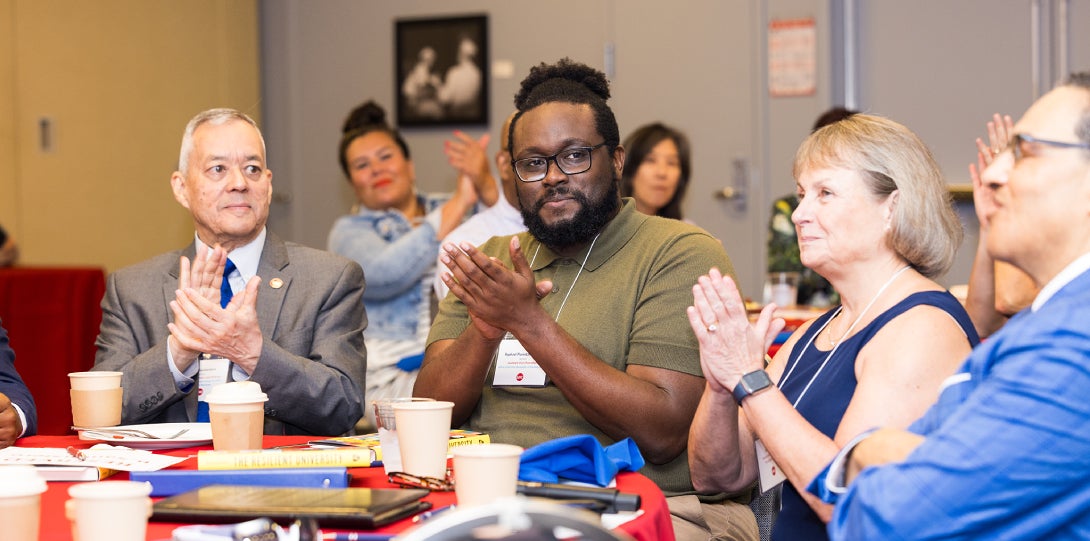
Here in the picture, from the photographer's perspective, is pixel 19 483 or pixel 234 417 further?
pixel 234 417

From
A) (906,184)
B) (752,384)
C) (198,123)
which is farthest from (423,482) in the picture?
(198,123)

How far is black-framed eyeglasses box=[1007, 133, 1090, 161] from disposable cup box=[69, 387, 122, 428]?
169 centimetres

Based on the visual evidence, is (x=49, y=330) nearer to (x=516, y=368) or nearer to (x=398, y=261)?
(x=398, y=261)

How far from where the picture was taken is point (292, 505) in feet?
4.31

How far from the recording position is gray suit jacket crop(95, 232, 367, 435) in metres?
2.42

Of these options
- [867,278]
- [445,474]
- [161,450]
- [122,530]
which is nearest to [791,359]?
[867,278]

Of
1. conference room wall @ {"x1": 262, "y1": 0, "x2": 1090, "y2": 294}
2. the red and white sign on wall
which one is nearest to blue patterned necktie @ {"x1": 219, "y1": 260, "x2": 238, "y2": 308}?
conference room wall @ {"x1": 262, "y1": 0, "x2": 1090, "y2": 294}

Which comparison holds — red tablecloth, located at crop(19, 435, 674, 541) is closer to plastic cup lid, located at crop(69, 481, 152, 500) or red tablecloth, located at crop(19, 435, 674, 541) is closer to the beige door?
plastic cup lid, located at crop(69, 481, 152, 500)

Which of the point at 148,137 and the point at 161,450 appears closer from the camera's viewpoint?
the point at 161,450

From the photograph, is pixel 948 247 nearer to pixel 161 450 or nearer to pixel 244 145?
pixel 161 450

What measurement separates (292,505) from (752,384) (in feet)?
2.65

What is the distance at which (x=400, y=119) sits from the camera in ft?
22.2

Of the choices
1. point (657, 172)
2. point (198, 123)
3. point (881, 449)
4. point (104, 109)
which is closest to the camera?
point (881, 449)

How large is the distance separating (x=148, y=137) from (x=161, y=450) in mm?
4704
